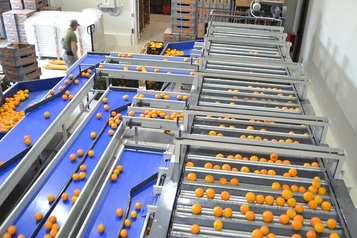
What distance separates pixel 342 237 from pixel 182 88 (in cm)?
630

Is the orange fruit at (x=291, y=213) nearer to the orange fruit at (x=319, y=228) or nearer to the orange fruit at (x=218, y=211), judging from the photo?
the orange fruit at (x=319, y=228)

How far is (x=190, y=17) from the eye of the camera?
10.1 meters

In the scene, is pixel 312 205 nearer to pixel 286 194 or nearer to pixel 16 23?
pixel 286 194

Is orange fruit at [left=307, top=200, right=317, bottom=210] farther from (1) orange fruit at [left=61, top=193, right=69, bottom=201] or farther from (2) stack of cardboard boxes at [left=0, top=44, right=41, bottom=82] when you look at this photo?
(2) stack of cardboard boxes at [left=0, top=44, right=41, bottom=82]

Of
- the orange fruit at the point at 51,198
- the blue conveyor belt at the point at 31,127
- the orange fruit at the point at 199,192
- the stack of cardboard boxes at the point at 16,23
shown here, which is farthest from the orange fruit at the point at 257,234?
the stack of cardboard boxes at the point at 16,23

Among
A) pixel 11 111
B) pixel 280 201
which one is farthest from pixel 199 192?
pixel 11 111

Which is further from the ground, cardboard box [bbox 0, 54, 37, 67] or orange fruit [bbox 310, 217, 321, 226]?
orange fruit [bbox 310, 217, 321, 226]

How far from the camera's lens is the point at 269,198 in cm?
241

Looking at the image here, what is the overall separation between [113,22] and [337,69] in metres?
7.91

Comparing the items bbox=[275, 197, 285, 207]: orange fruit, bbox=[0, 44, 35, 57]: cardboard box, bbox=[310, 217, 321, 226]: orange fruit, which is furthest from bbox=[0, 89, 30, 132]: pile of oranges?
bbox=[310, 217, 321, 226]: orange fruit

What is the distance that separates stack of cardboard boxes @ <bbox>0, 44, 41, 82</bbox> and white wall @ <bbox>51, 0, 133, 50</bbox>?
12.5ft

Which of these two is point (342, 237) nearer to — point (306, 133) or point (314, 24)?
A: point (306, 133)

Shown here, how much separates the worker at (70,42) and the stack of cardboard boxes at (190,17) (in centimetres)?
301

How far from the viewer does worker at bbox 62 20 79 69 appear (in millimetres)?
8180
